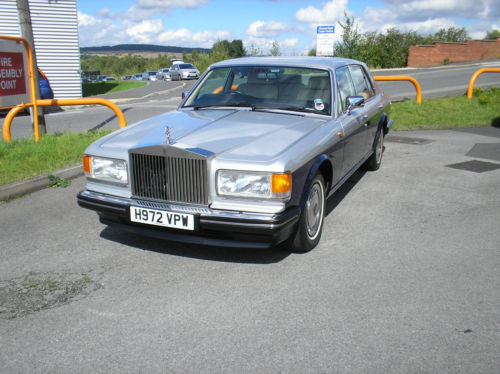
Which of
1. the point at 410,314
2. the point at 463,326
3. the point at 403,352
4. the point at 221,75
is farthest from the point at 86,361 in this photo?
the point at 221,75

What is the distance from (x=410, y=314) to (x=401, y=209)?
243 cm

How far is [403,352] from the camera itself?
2695 mm

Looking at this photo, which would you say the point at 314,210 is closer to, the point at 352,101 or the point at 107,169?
the point at 352,101

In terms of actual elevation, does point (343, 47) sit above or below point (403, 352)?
above

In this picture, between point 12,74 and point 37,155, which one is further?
point 12,74

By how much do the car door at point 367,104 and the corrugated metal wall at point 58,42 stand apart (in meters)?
18.1

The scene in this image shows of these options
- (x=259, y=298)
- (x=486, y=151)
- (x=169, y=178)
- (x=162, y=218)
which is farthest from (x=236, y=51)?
(x=259, y=298)

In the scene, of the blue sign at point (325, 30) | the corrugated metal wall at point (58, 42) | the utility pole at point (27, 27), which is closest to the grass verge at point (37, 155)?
the utility pole at point (27, 27)

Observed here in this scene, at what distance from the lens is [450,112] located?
472 inches

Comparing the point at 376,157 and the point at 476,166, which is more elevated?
the point at 376,157

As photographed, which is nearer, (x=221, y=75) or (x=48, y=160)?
(x=221, y=75)

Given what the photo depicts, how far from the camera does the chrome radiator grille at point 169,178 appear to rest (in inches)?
144

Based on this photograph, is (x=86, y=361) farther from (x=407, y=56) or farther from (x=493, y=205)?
(x=407, y=56)

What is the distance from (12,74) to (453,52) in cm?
4793
